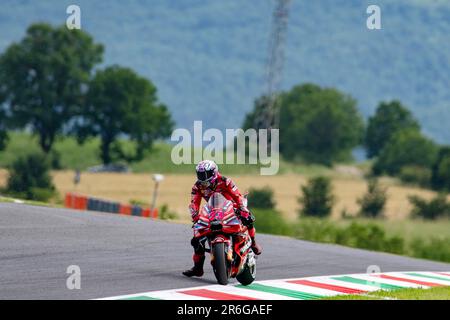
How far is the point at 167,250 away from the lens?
19.2m

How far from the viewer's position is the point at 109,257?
17359 millimetres

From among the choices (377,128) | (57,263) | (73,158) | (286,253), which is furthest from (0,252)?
(377,128)

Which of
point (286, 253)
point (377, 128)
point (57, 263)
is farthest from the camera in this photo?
point (377, 128)

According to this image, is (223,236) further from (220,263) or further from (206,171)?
(206,171)

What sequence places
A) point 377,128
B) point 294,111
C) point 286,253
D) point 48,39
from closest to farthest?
point 286,253, point 48,39, point 294,111, point 377,128

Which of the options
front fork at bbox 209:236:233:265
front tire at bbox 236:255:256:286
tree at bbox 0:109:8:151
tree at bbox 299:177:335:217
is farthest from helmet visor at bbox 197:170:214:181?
tree at bbox 0:109:8:151

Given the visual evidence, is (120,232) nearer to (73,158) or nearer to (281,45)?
(281,45)

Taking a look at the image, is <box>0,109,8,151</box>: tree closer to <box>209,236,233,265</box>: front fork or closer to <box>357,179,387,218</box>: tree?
<box>357,179,387,218</box>: tree

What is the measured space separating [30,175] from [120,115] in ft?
208

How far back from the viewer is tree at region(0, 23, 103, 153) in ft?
385

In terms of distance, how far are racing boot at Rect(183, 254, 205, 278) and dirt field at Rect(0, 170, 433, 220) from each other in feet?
149

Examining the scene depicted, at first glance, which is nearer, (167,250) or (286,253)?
(167,250)

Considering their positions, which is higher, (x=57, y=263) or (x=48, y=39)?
(x=48, y=39)
